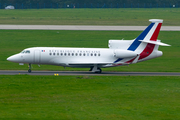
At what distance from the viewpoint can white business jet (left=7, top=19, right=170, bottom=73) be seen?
44.3 meters

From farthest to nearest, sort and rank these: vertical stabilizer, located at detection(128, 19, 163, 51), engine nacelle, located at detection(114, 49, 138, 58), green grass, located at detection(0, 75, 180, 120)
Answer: vertical stabilizer, located at detection(128, 19, 163, 51), engine nacelle, located at detection(114, 49, 138, 58), green grass, located at detection(0, 75, 180, 120)

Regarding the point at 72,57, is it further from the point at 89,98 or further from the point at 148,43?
the point at 89,98

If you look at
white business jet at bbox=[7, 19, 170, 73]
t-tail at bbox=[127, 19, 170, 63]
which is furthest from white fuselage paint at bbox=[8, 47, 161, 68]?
t-tail at bbox=[127, 19, 170, 63]

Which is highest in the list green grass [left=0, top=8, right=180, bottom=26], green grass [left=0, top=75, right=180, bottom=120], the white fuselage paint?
green grass [left=0, top=8, right=180, bottom=26]

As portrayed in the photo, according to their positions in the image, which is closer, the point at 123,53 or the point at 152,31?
the point at 123,53

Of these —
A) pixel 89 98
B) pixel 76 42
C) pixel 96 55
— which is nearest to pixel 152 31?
pixel 96 55

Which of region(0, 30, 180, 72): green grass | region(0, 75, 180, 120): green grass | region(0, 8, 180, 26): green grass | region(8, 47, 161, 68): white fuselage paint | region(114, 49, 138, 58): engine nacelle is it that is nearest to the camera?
region(0, 75, 180, 120): green grass

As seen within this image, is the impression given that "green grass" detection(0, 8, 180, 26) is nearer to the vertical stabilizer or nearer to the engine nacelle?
the vertical stabilizer

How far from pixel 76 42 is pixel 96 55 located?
28.4 meters

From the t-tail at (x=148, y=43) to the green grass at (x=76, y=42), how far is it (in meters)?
4.61

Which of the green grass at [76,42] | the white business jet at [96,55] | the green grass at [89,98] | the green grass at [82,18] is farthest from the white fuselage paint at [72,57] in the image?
the green grass at [82,18]

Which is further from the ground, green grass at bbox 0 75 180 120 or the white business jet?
the white business jet

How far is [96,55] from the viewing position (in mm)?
44781
